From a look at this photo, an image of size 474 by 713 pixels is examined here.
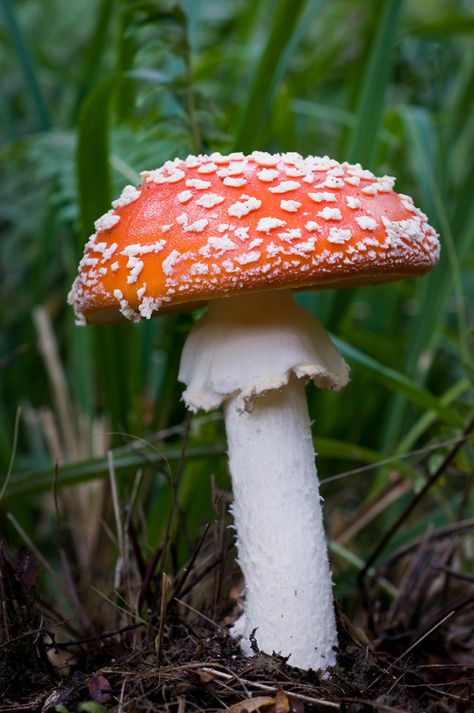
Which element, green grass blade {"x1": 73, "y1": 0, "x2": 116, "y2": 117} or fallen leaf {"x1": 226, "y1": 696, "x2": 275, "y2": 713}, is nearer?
fallen leaf {"x1": 226, "y1": 696, "x2": 275, "y2": 713}

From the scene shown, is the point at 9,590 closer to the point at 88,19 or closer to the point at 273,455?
the point at 273,455

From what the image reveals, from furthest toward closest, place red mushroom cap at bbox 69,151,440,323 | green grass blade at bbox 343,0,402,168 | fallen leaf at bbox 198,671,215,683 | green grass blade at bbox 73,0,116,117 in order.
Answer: green grass blade at bbox 73,0,116,117 → green grass blade at bbox 343,0,402,168 → fallen leaf at bbox 198,671,215,683 → red mushroom cap at bbox 69,151,440,323

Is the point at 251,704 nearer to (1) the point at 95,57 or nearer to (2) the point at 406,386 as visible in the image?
(2) the point at 406,386

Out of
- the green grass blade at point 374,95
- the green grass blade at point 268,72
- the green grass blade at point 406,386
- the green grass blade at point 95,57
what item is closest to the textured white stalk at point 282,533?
the green grass blade at point 406,386

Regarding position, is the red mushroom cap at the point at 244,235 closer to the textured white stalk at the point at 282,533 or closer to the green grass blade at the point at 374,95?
the textured white stalk at the point at 282,533

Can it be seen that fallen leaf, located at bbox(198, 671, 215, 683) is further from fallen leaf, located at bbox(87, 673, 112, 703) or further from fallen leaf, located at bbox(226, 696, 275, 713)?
fallen leaf, located at bbox(87, 673, 112, 703)

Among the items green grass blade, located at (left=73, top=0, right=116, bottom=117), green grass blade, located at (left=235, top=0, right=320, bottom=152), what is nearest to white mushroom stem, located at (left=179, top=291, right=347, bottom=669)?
green grass blade, located at (left=235, top=0, right=320, bottom=152)

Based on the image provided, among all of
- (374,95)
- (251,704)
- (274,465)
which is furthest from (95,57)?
(251,704)
